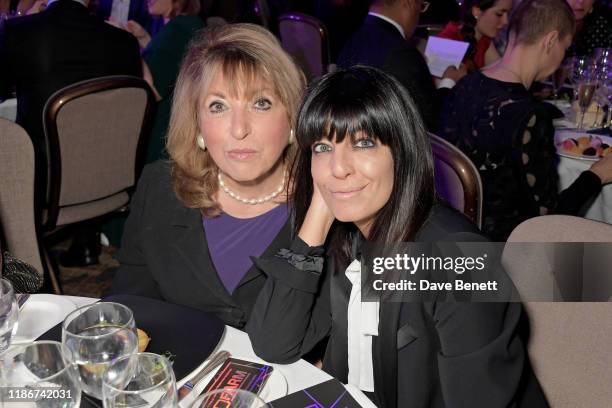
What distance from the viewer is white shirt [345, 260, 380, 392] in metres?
1.56

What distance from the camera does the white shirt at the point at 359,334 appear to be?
1564 mm

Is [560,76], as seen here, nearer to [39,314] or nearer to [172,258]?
[172,258]

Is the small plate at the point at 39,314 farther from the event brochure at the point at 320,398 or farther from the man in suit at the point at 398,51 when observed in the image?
the man in suit at the point at 398,51

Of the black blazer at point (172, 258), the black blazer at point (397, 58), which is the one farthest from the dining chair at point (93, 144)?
the black blazer at point (397, 58)

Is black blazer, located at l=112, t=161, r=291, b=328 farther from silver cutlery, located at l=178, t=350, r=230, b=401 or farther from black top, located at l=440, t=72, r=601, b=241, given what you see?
black top, located at l=440, t=72, r=601, b=241

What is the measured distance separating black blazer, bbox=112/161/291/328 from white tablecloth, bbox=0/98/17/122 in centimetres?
208

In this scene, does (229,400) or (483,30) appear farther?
(483,30)

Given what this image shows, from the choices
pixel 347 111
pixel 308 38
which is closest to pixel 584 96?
pixel 347 111

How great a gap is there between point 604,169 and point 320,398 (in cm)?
195

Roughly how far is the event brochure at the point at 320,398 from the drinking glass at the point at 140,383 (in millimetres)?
245

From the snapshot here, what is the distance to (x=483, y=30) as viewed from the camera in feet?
15.4

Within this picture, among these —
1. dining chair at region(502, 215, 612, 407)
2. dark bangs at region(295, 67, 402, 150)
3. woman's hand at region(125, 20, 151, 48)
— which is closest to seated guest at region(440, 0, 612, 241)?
dining chair at region(502, 215, 612, 407)

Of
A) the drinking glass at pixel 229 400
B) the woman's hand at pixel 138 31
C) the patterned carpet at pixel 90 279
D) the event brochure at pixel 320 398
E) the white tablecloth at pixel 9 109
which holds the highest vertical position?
the woman's hand at pixel 138 31

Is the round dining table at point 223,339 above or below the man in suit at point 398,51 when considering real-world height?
below
